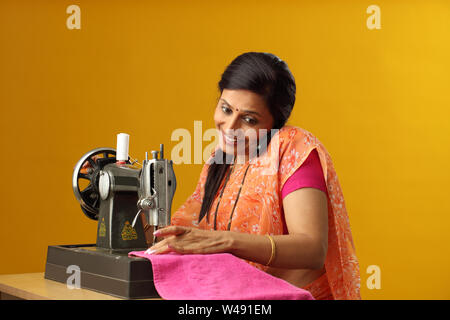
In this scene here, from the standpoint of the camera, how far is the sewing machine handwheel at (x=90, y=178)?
7.00ft

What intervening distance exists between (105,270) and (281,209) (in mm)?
714

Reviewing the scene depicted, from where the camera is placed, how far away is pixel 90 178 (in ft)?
7.10

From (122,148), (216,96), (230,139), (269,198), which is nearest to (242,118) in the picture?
(230,139)

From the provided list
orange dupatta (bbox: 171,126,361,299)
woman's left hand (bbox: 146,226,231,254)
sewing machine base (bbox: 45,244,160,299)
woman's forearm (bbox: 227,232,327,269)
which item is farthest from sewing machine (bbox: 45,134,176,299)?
orange dupatta (bbox: 171,126,361,299)

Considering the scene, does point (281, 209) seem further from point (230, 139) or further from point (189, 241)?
point (189, 241)

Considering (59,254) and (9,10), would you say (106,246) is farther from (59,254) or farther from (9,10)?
(9,10)

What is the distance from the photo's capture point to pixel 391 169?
182 inches

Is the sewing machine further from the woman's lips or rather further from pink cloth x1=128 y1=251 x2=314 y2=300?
the woman's lips

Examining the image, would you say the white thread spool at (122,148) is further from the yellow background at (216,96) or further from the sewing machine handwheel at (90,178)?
the yellow background at (216,96)

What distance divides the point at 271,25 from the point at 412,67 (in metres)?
1.19

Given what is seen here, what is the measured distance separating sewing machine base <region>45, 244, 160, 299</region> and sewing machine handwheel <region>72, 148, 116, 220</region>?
0.17m

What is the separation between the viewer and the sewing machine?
1.84m
